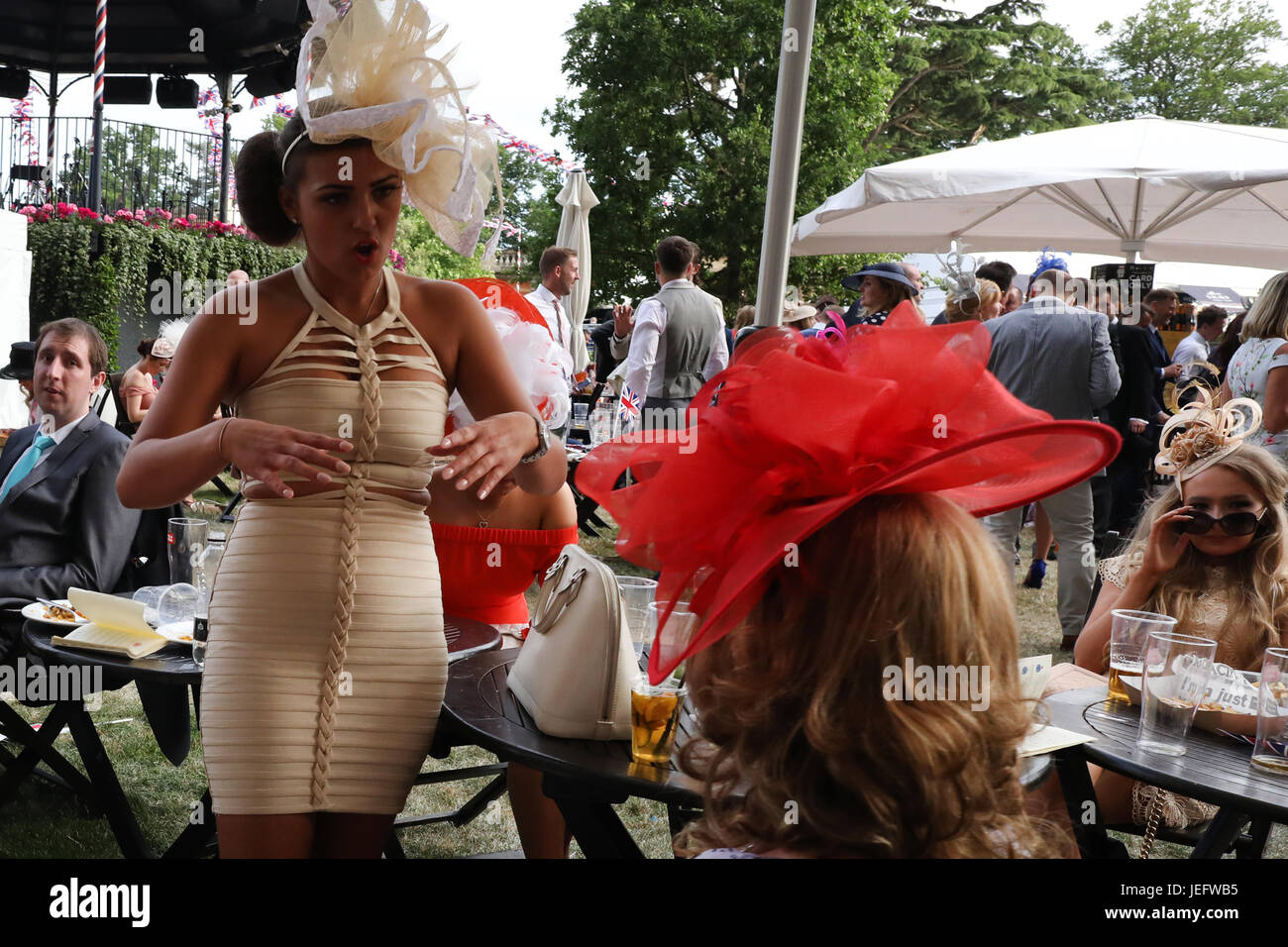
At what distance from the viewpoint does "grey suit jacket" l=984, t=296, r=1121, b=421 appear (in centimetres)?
588

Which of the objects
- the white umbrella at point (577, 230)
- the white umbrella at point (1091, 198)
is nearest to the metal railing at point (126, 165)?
the white umbrella at point (577, 230)

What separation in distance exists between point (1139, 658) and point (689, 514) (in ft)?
5.37

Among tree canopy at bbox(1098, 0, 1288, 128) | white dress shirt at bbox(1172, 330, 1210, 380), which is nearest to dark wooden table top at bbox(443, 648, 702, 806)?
white dress shirt at bbox(1172, 330, 1210, 380)

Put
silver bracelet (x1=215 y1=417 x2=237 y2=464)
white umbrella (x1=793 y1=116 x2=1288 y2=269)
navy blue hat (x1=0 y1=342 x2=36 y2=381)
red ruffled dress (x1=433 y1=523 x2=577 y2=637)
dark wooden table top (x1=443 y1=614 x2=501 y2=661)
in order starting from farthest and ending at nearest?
white umbrella (x1=793 y1=116 x2=1288 y2=269) → navy blue hat (x1=0 y1=342 x2=36 y2=381) → red ruffled dress (x1=433 y1=523 x2=577 y2=637) → dark wooden table top (x1=443 y1=614 x2=501 y2=661) → silver bracelet (x1=215 y1=417 x2=237 y2=464)

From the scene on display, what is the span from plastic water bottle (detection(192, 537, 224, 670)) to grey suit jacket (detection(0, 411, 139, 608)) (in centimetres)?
105

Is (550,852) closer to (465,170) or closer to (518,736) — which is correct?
(518,736)

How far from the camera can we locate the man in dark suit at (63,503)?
3.65 metres

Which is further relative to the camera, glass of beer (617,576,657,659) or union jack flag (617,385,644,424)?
union jack flag (617,385,644,424)

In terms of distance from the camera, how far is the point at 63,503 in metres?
3.68

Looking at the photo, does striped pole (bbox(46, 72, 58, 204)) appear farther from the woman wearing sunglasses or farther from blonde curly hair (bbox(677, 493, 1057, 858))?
blonde curly hair (bbox(677, 493, 1057, 858))

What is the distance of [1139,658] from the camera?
2.35 meters

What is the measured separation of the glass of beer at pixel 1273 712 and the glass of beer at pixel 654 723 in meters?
1.13

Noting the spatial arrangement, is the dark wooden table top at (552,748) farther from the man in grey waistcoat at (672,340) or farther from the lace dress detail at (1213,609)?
the man in grey waistcoat at (672,340)

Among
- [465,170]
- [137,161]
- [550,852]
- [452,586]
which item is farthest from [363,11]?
[137,161]
